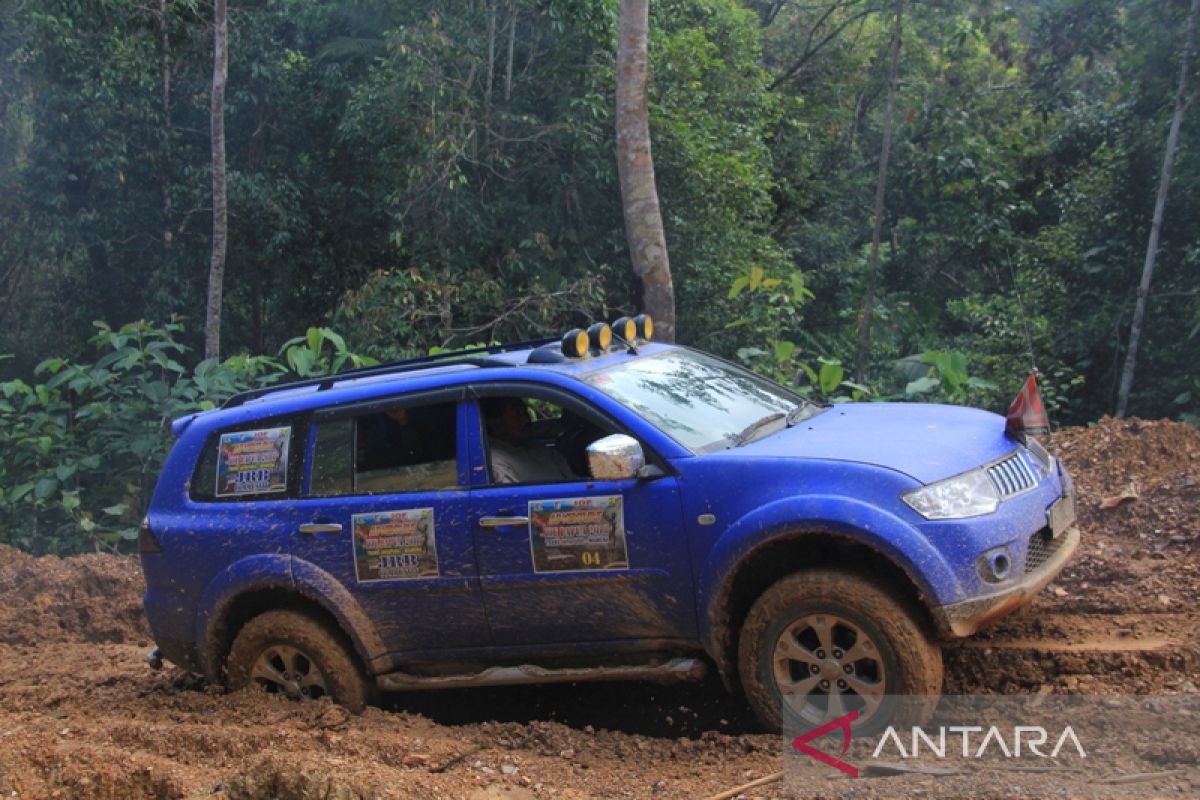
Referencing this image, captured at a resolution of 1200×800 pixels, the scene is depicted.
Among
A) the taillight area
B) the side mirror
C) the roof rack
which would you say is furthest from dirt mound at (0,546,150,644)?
the side mirror

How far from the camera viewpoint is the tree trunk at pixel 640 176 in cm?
1197

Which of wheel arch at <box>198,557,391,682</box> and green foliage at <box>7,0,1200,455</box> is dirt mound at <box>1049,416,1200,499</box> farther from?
wheel arch at <box>198,557,391,682</box>

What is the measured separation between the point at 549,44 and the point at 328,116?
4.03 meters

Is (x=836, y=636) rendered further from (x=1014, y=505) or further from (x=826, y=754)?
(x=1014, y=505)

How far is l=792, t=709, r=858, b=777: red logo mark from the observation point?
438cm

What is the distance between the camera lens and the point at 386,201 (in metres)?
15.5

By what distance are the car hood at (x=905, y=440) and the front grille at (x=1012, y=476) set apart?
1.9 inches

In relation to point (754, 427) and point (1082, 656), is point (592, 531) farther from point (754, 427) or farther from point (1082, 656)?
point (1082, 656)

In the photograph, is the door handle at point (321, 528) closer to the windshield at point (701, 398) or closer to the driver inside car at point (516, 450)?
the driver inside car at point (516, 450)

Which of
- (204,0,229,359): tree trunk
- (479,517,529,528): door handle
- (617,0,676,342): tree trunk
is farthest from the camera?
(204,0,229,359): tree trunk

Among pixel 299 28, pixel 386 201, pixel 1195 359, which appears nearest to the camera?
pixel 1195 359

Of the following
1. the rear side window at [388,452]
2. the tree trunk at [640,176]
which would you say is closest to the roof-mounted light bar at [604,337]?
the rear side window at [388,452]

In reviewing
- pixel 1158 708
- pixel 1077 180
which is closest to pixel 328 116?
pixel 1077 180

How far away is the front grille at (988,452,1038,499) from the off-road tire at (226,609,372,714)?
119 inches
